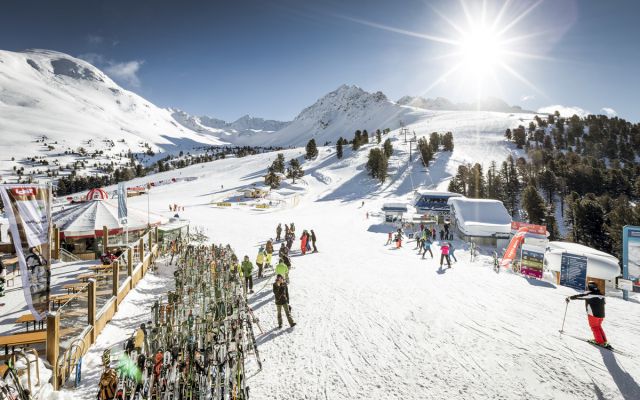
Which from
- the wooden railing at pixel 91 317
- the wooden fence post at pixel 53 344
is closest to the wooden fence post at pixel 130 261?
the wooden railing at pixel 91 317

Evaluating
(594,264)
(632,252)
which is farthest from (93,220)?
(632,252)

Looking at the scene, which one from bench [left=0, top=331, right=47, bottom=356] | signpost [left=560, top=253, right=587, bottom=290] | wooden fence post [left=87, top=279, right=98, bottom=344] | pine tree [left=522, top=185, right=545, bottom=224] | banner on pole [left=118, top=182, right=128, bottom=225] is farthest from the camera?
pine tree [left=522, top=185, right=545, bottom=224]

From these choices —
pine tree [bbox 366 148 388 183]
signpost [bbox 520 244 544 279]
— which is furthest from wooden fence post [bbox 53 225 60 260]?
pine tree [bbox 366 148 388 183]

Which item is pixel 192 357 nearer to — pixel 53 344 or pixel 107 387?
pixel 107 387

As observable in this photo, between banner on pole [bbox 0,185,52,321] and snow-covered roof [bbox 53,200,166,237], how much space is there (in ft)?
37.5

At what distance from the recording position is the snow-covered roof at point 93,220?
17.7 m

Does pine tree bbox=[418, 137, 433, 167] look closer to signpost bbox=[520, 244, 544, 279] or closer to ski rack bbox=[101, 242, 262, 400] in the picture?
signpost bbox=[520, 244, 544, 279]

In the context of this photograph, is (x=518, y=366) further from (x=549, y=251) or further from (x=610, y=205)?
(x=610, y=205)

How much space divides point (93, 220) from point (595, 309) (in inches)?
866

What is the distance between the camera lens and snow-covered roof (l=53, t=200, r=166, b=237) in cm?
1769

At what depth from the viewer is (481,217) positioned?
94.0ft

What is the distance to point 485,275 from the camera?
52.2ft

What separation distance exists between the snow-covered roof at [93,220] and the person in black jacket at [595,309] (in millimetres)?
18781

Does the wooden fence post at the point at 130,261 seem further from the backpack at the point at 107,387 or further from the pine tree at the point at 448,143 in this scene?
the pine tree at the point at 448,143
